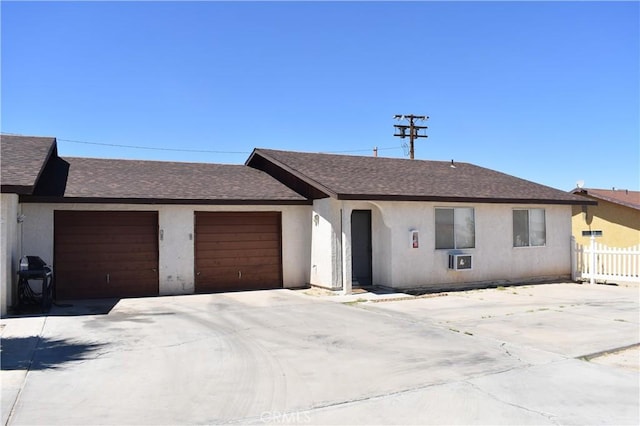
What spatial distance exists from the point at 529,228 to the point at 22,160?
14605 mm

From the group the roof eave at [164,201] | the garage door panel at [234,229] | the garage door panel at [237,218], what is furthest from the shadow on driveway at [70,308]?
the garage door panel at [237,218]

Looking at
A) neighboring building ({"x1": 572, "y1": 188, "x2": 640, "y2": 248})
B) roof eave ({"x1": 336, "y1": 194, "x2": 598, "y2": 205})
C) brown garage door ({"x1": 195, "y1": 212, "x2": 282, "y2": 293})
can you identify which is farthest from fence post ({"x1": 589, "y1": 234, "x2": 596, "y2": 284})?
brown garage door ({"x1": 195, "y1": 212, "x2": 282, "y2": 293})

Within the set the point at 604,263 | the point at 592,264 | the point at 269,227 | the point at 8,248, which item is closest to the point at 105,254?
the point at 8,248

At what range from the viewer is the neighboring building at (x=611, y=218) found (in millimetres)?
21703

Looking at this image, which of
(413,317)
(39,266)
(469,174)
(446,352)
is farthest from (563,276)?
(39,266)

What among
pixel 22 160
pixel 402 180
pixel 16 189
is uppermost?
pixel 22 160

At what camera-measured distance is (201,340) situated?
814 cm

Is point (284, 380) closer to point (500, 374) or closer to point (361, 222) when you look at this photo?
point (500, 374)

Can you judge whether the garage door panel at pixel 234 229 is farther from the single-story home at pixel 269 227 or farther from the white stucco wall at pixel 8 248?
the white stucco wall at pixel 8 248

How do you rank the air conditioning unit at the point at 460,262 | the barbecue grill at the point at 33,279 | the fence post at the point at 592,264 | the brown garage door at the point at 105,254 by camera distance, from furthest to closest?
the fence post at the point at 592,264 → the air conditioning unit at the point at 460,262 → the brown garage door at the point at 105,254 → the barbecue grill at the point at 33,279

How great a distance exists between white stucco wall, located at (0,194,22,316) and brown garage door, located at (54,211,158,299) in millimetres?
1421

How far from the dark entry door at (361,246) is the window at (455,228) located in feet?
6.64

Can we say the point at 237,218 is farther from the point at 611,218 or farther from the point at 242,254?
the point at 611,218

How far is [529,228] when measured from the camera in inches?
661
